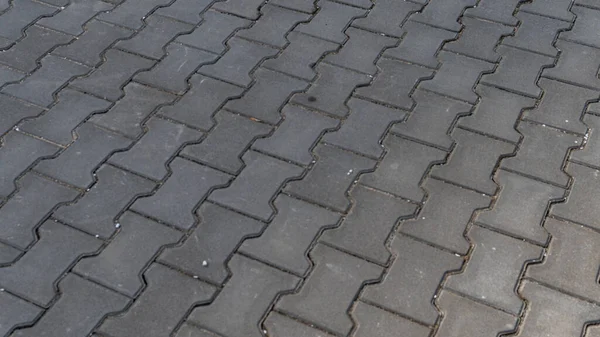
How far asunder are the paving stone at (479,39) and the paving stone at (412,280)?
145 cm

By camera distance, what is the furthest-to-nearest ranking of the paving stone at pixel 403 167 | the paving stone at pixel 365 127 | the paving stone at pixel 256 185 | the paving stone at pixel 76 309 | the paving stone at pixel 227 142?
the paving stone at pixel 365 127
the paving stone at pixel 227 142
the paving stone at pixel 403 167
the paving stone at pixel 256 185
the paving stone at pixel 76 309

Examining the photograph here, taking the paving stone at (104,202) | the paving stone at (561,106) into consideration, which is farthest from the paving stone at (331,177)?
the paving stone at (561,106)

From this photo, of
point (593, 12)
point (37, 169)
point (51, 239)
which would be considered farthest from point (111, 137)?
→ point (593, 12)

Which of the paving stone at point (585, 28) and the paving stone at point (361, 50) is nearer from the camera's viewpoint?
the paving stone at point (361, 50)

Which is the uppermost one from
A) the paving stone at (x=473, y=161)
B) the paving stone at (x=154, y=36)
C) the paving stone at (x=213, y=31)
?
the paving stone at (x=154, y=36)

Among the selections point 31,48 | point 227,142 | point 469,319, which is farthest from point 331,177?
point 31,48

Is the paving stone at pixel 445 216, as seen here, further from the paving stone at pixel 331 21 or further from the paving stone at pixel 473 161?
the paving stone at pixel 331 21

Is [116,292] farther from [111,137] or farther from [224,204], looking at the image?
[111,137]

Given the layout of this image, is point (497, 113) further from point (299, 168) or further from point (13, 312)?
point (13, 312)

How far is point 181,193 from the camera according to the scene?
3510 millimetres

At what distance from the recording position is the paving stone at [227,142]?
3.67 m

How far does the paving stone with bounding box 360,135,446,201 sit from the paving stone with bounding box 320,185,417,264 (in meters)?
0.06

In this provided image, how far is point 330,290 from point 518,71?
1.80 meters

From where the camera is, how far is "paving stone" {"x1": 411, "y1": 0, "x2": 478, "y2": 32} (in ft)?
15.1
